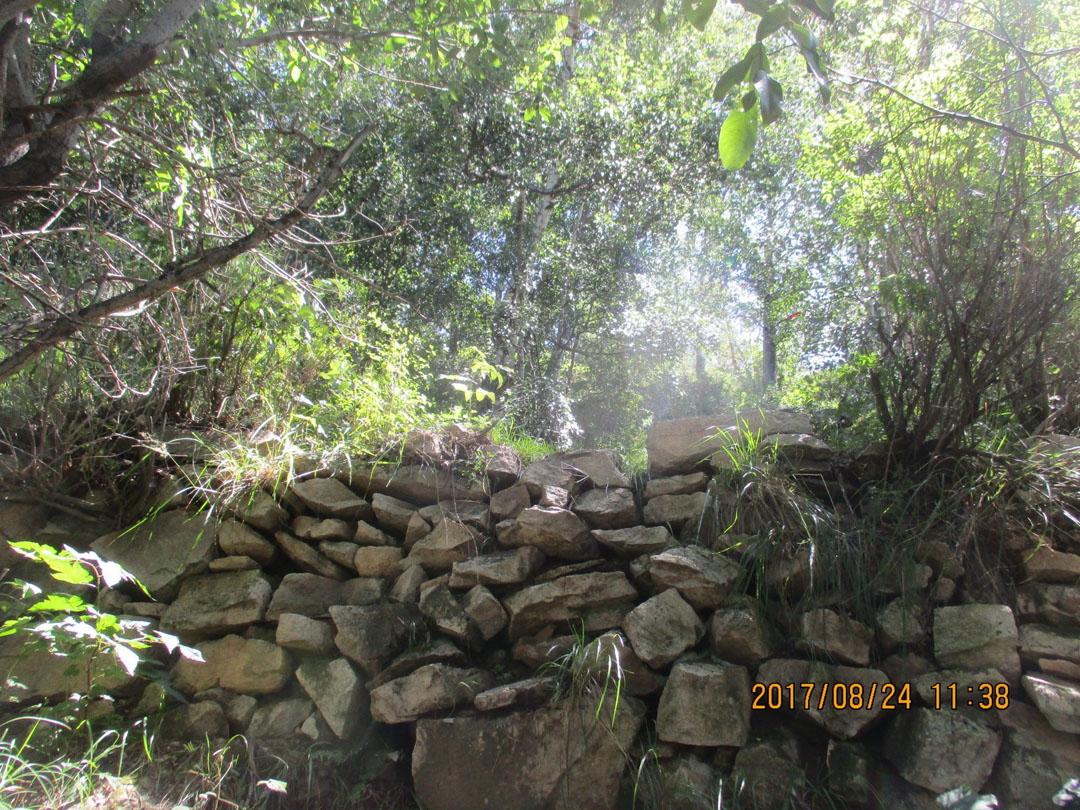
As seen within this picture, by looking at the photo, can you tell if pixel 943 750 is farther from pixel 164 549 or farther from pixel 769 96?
pixel 164 549

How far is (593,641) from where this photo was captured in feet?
7.70

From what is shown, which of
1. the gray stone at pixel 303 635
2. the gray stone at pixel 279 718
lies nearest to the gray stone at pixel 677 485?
the gray stone at pixel 303 635

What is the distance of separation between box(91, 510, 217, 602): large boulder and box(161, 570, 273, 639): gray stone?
73 mm

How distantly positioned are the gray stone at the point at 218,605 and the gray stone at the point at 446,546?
68cm

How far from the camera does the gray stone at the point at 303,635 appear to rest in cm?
260

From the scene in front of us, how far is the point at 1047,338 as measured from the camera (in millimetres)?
2623

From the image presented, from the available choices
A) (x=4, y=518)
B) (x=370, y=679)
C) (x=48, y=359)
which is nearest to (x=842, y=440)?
(x=370, y=679)

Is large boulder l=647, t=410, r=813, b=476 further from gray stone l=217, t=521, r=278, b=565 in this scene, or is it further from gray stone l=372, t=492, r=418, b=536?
gray stone l=217, t=521, r=278, b=565

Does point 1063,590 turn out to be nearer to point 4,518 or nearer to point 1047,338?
point 1047,338

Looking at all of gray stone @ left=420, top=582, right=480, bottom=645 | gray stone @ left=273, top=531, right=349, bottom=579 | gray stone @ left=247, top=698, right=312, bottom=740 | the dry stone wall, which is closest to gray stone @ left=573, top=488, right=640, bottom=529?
the dry stone wall

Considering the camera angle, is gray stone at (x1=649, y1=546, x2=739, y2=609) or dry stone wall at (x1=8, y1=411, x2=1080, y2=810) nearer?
dry stone wall at (x1=8, y1=411, x2=1080, y2=810)

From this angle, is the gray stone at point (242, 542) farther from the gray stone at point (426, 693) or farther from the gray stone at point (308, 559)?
the gray stone at point (426, 693)

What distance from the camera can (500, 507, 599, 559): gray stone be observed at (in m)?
2.69

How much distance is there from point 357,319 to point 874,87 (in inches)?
118
